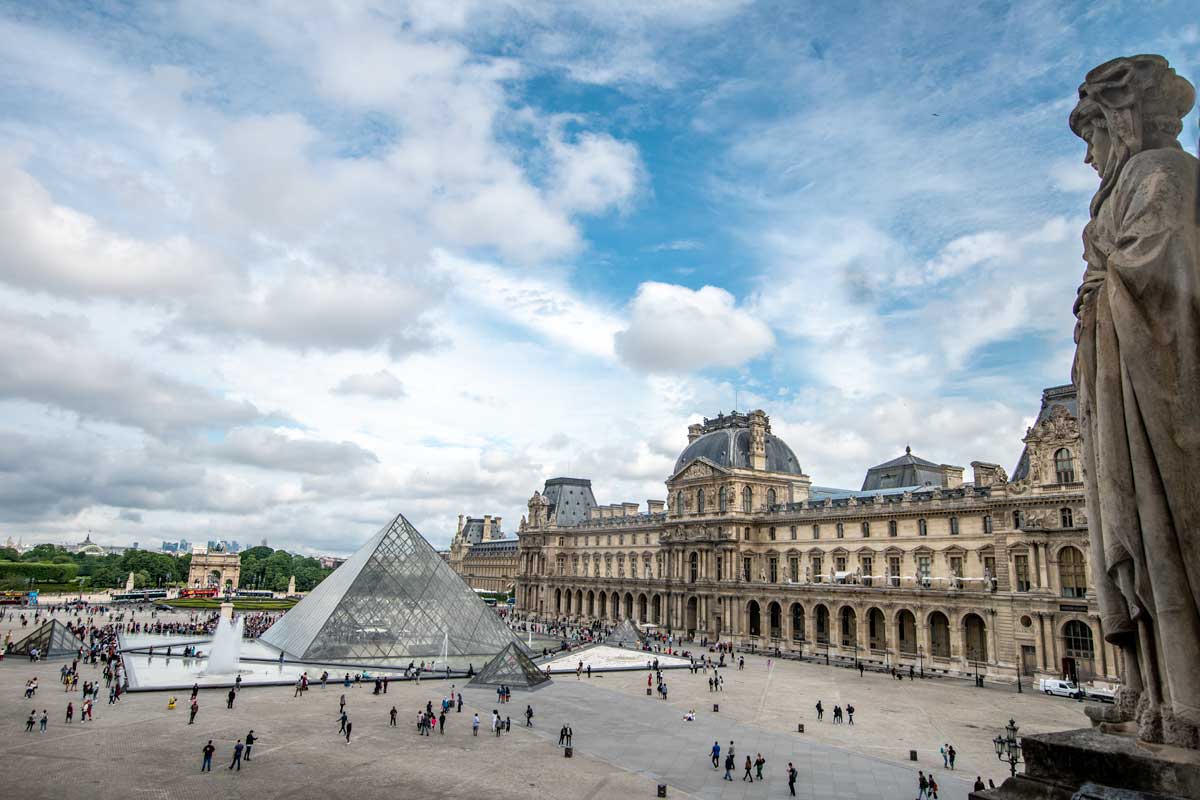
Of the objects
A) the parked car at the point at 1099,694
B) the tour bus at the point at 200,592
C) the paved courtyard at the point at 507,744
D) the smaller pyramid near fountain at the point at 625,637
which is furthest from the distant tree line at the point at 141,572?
the parked car at the point at 1099,694

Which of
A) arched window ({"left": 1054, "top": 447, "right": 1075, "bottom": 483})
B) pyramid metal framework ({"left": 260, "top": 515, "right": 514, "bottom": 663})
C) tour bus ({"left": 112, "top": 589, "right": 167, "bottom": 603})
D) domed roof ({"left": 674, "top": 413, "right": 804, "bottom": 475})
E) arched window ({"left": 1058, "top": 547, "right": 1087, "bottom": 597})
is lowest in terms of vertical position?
tour bus ({"left": 112, "top": 589, "right": 167, "bottom": 603})

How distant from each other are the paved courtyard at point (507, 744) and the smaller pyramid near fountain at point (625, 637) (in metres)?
23.6

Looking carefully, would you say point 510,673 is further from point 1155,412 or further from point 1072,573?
point 1155,412

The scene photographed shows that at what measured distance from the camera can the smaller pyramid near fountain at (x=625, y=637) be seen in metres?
66.2

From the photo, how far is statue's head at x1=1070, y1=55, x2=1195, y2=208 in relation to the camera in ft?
26.4

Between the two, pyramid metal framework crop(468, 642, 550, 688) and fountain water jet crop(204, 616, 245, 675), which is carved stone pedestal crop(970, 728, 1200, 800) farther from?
fountain water jet crop(204, 616, 245, 675)

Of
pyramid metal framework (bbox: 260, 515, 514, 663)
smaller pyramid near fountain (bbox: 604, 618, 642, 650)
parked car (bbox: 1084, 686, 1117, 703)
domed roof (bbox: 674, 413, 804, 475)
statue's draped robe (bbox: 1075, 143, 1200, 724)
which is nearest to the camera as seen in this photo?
statue's draped robe (bbox: 1075, 143, 1200, 724)

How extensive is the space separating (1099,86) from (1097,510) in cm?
457

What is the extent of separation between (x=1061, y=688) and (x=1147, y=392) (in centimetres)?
4545

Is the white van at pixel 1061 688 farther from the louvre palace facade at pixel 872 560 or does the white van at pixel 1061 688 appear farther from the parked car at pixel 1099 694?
the louvre palace facade at pixel 872 560

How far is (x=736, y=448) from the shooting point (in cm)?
7769

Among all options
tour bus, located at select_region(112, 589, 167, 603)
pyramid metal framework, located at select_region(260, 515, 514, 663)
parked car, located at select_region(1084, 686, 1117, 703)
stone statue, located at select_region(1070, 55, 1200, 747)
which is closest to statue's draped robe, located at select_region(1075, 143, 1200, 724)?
stone statue, located at select_region(1070, 55, 1200, 747)

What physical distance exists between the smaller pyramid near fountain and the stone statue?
197ft

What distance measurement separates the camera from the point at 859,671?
54.0m
